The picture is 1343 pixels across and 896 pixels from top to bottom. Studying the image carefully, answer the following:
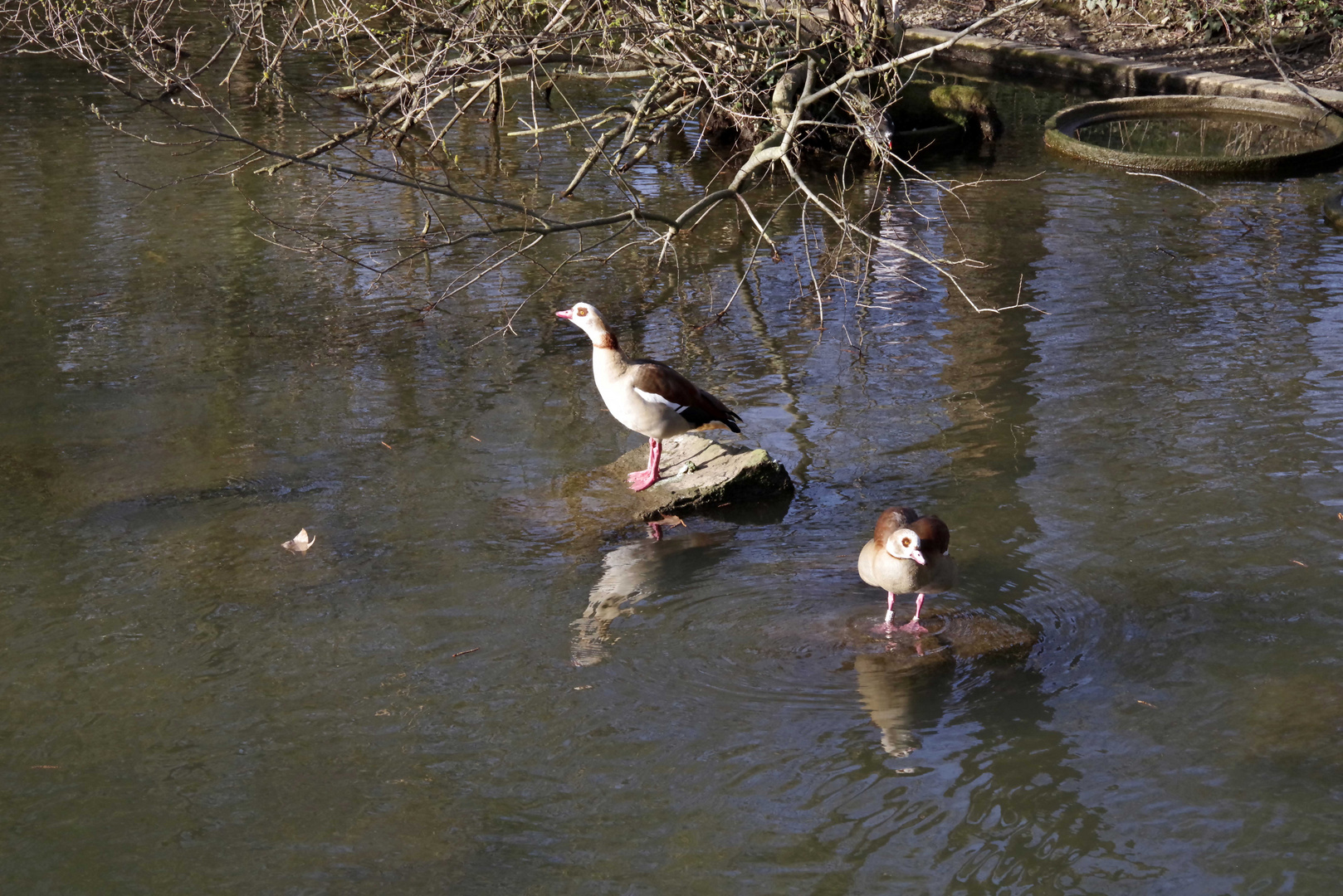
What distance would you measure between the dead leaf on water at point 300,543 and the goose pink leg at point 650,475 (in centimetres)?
169

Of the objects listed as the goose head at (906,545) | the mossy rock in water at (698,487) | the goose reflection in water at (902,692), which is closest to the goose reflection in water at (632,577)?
the mossy rock in water at (698,487)

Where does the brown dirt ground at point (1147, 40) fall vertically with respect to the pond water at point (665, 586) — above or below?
above

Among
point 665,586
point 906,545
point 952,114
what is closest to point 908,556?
point 906,545

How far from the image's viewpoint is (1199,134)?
49.6 ft

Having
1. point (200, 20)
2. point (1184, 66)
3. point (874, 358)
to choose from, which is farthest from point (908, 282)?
point (200, 20)

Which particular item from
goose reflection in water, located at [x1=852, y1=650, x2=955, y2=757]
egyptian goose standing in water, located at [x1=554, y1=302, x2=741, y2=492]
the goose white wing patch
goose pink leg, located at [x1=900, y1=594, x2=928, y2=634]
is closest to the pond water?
goose reflection in water, located at [x1=852, y1=650, x2=955, y2=757]

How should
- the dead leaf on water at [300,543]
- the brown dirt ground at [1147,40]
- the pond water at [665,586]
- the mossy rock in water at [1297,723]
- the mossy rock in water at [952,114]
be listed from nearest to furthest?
the pond water at [665,586]
the mossy rock in water at [1297,723]
the dead leaf on water at [300,543]
the mossy rock in water at [952,114]
the brown dirt ground at [1147,40]

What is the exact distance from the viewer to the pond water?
14.2 ft

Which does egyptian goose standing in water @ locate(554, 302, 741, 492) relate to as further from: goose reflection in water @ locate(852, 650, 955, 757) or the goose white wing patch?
goose reflection in water @ locate(852, 650, 955, 757)

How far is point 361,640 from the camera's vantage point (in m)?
5.49

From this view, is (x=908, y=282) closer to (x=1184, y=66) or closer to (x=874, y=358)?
(x=874, y=358)

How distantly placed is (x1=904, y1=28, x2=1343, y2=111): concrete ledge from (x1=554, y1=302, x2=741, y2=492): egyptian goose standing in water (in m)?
11.1

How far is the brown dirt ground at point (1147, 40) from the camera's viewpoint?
57.4 feet

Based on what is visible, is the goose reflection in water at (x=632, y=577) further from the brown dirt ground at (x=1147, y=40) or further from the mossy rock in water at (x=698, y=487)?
the brown dirt ground at (x=1147, y=40)
